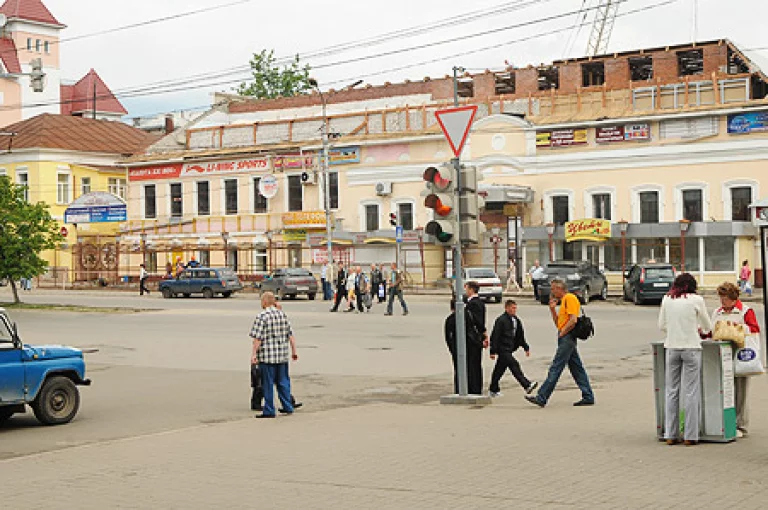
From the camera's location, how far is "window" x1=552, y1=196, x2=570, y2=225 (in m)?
52.4

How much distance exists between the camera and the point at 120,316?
39.1 meters

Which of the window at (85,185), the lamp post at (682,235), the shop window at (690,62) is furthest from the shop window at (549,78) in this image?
the window at (85,185)

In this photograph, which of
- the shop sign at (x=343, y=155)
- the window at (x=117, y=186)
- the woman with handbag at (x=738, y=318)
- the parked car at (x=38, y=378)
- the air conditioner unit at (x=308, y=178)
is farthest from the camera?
the window at (x=117, y=186)

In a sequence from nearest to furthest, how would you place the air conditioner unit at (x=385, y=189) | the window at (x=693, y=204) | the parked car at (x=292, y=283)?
the window at (x=693, y=204) < the parked car at (x=292, y=283) < the air conditioner unit at (x=385, y=189)

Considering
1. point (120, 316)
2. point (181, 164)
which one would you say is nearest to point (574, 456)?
point (120, 316)

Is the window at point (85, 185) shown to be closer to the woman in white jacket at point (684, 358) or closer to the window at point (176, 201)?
the window at point (176, 201)

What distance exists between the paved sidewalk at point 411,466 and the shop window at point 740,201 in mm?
35565

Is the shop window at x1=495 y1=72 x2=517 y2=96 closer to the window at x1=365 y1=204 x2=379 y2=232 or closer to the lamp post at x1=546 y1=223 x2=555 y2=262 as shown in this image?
the window at x1=365 y1=204 x2=379 y2=232

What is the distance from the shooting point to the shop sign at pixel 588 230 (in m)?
49.5

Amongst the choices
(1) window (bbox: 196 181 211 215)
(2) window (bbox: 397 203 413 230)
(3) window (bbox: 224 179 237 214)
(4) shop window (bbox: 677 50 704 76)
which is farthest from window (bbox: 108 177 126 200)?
(4) shop window (bbox: 677 50 704 76)

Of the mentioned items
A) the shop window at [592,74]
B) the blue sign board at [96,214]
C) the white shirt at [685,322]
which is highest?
the shop window at [592,74]

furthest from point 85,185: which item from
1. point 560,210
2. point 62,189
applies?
point 560,210

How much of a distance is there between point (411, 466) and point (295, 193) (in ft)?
170

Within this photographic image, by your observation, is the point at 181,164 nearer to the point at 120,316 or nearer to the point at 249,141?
the point at 249,141
